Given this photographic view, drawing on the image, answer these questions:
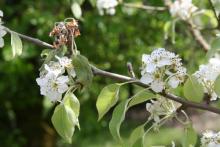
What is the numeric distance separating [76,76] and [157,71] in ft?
0.44

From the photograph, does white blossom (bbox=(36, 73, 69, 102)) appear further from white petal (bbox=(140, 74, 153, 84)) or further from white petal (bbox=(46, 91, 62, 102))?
white petal (bbox=(140, 74, 153, 84))

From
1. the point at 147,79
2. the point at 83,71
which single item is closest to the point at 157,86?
the point at 147,79

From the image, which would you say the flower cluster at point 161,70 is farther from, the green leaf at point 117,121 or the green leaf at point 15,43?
the green leaf at point 15,43

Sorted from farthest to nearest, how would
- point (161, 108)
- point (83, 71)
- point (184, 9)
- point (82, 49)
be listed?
point (82, 49), point (184, 9), point (161, 108), point (83, 71)

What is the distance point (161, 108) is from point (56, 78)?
0.21 metres

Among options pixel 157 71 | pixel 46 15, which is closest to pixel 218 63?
pixel 157 71

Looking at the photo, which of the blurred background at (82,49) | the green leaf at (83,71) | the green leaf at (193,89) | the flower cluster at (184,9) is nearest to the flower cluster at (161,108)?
the green leaf at (193,89)

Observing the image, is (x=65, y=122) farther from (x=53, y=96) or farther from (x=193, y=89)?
(x=193, y=89)

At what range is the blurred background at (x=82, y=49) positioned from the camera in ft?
10.0

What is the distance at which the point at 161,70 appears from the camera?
957 millimetres

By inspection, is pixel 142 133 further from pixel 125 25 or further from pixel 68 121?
pixel 125 25

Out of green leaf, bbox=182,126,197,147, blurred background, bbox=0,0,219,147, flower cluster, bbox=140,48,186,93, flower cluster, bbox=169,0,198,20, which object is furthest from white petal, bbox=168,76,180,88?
blurred background, bbox=0,0,219,147

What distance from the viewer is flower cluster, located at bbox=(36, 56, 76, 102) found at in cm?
93

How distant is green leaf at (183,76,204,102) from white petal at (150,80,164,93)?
2.4 inches
